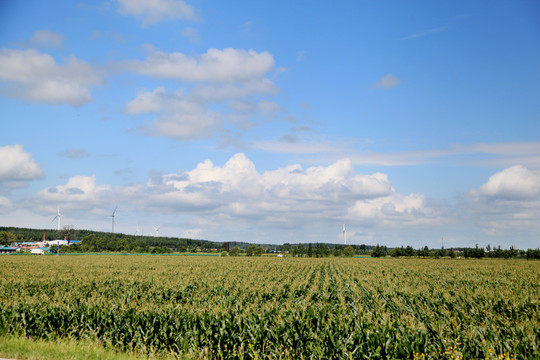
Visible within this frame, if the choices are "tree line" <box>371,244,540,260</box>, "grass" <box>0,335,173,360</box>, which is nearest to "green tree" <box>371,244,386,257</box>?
"tree line" <box>371,244,540,260</box>

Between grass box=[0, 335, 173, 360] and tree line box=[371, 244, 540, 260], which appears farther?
tree line box=[371, 244, 540, 260]

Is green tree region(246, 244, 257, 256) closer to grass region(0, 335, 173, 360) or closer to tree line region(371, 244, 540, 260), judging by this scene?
tree line region(371, 244, 540, 260)

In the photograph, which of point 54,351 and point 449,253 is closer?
point 54,351

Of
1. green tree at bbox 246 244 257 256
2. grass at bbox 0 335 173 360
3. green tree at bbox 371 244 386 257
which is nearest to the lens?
grass at bbox 0 335 173 360

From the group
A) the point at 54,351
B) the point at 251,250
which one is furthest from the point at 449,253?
the point at 54,351

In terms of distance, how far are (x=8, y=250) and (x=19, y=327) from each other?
193 meters

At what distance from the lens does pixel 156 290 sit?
2956 centimetres

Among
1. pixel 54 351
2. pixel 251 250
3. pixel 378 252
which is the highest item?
pixel 54 351

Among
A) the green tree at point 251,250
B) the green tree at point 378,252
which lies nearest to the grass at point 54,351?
the green tree at point 251,250

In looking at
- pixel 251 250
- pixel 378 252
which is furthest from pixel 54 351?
pixel 378 252

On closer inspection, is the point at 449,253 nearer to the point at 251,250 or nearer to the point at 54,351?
the point at 251,250

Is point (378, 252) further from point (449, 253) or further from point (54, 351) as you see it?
point (54, 351)

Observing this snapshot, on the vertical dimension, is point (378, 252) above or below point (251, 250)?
above

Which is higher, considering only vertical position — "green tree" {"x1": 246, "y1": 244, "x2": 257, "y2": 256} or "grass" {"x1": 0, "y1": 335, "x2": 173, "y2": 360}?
"grass" {"x1": 0, "y1": 335, "x2": 173, "y2": 360}
